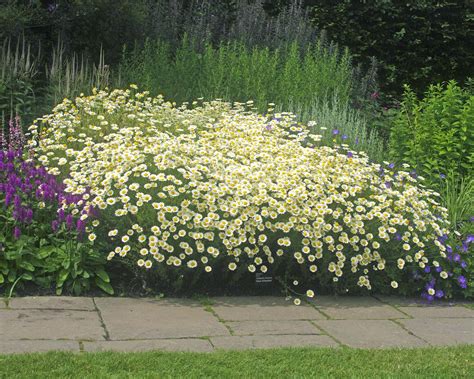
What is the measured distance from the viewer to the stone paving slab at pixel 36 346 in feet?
12.4

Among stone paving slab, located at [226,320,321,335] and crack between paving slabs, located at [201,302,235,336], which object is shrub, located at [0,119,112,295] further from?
stone paving slab, located at [226,320,321,335]

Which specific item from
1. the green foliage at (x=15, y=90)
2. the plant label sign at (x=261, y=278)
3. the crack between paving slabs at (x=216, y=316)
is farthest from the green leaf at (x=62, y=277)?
the green foliage at (x=15, y=90)

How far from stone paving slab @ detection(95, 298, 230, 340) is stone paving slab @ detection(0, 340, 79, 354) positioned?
26 centimetres

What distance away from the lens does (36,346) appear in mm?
3850

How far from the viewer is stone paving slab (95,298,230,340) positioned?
4.21 metres

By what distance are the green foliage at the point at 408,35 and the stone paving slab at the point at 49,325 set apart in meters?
8.61

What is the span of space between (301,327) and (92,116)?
360 centimetres

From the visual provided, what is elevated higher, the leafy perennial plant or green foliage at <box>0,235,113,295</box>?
the leafy perennial plant

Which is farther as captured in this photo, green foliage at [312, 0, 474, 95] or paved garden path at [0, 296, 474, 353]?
green foliage at [312, 0, 474, 95]

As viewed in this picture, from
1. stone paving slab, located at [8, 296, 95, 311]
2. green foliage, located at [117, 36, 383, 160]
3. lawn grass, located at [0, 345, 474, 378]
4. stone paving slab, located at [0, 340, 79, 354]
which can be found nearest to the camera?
lawn grass, located at [0, 345, 474, 378]

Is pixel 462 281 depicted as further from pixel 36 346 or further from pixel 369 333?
pixel 36 346

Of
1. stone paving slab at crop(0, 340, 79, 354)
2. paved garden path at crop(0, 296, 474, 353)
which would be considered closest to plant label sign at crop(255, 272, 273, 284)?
paved garden path at crop(0, 296, 474, 353)

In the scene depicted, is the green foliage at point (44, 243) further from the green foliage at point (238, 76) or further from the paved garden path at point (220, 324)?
the green foliage at point (238, 76)

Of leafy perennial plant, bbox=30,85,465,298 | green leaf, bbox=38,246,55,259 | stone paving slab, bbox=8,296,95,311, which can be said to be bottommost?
stone paving slab, bbox=8,296,95,311
